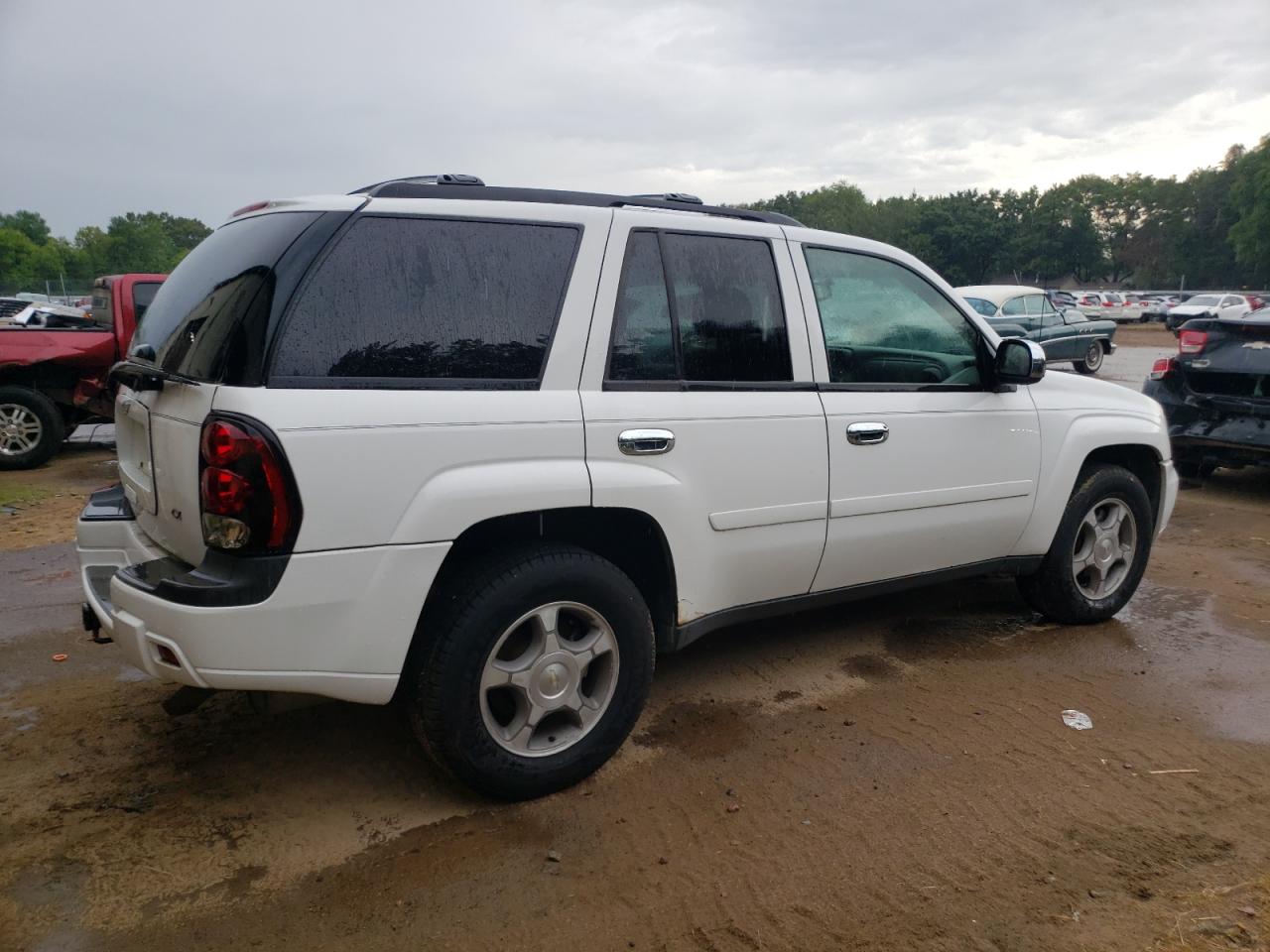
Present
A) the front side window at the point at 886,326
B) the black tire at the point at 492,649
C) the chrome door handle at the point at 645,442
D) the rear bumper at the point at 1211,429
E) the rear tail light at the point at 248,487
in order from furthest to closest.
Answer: the rear bumper at the point at 1211,429
the front side window at the point at 886,326
the chrome door handle at the point at 645,442
the black tire at the point at 492,649
the rear tail light at the point at 248,487

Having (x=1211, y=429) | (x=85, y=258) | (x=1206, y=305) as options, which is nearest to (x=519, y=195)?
(x=1211, y=429)

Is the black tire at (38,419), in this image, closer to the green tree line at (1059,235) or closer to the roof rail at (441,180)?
the roof rail at (441,180)

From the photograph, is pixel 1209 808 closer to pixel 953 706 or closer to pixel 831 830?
pixel 953 706

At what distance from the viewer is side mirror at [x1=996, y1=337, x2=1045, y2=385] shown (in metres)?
3.94

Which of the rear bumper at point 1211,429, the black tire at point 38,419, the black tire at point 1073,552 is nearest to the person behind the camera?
the black tire at point 1073,552

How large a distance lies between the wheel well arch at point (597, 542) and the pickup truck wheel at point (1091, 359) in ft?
60.3

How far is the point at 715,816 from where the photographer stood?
9.62 feet

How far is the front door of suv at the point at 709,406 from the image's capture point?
305 centimetres

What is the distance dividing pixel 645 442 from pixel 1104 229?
9576 cm

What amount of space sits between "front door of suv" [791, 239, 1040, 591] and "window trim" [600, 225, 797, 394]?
121mm

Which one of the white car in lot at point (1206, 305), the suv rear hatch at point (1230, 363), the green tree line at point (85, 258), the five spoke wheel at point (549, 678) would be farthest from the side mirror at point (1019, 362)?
the green tree line at point (85, 258)

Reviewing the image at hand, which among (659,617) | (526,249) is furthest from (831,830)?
(526,249)

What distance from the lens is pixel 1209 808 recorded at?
9.93 feet

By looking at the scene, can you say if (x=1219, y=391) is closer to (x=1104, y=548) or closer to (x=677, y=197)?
(x=1104, y=548)
